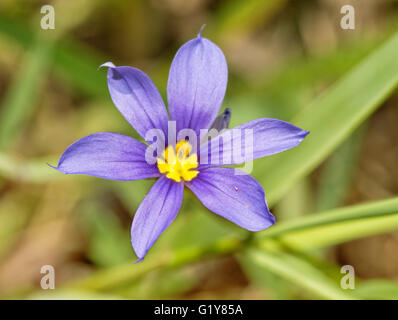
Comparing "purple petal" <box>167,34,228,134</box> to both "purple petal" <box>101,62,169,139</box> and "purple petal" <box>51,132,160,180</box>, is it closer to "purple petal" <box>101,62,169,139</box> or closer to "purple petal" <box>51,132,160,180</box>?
"purple petal" <box>101,62,169,139</box>

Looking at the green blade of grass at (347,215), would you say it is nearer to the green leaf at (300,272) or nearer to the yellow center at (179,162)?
the green leaf at (300,272)

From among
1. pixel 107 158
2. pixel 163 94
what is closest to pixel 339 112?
pixel 107 158

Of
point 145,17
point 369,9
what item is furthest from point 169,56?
point 369,9

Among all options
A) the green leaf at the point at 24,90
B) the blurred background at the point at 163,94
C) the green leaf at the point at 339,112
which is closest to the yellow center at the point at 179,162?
the green leaf at the point at 339,112

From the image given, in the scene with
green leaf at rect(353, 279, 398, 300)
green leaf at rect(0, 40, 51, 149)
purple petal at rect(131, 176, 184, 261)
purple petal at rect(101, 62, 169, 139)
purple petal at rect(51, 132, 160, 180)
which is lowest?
green leaf at rect(353, 279, 398, 300)

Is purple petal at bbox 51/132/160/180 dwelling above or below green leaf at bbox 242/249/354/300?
above

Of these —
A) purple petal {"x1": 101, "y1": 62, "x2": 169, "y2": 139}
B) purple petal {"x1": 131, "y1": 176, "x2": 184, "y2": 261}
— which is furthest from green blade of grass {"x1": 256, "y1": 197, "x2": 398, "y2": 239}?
purple petal {"x1": 101, "y1": 62, "x2": 169, "y2": 139}
